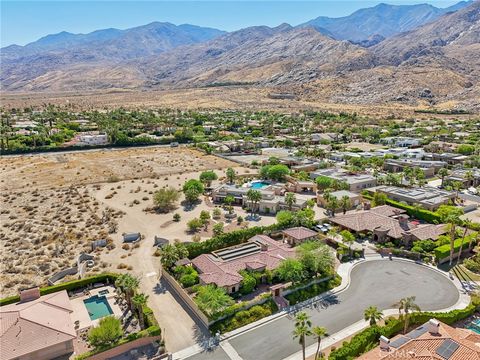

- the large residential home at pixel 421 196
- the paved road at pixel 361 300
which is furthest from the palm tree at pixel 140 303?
the large residential home at pixel 421 196

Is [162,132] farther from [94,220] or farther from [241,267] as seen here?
[241,267]

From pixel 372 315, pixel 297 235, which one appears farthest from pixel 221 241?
pixel 372 315

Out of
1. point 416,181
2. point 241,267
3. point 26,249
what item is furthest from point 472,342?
point 416,181

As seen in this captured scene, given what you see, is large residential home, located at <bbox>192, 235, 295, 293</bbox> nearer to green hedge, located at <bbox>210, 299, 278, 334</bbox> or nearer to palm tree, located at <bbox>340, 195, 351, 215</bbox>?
green hedge, located at <bbox>210, 299, 278, 334</bbox>

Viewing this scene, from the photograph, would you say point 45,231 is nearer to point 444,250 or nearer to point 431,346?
point 431,346

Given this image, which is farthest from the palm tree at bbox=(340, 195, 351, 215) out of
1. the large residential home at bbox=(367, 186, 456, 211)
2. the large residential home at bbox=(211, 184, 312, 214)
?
the large residential home at bbox=(367, 186, 456, 211)

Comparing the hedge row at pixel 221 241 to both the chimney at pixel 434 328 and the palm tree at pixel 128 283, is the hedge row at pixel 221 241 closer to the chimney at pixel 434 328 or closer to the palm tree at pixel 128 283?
the palm tree at pixel 128 283
